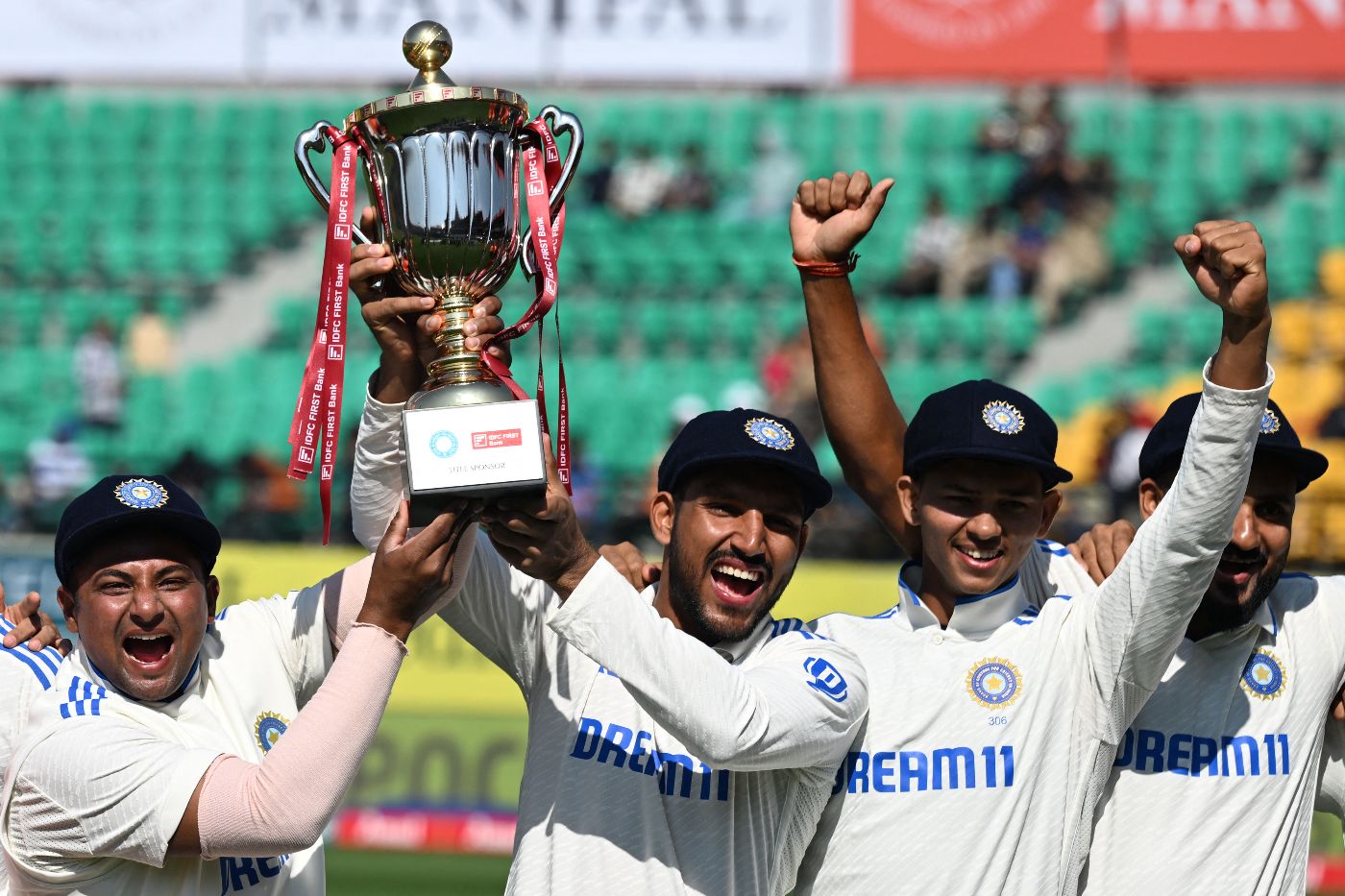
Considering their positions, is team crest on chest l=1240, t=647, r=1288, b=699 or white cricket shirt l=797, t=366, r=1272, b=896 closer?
white cricket shirt l=797, t=366, r=1272, b=896

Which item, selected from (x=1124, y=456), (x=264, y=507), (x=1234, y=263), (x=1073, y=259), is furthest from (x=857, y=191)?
(x=1073, y=259)

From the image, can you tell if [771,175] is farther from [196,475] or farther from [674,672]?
[674,672]

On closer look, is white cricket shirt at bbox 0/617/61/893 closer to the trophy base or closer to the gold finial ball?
the trophy base

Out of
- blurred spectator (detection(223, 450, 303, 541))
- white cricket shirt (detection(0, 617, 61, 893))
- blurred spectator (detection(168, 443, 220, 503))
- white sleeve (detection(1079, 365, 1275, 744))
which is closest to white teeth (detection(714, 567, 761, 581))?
white sleeve (detection(1079, 365, 1275, 744))

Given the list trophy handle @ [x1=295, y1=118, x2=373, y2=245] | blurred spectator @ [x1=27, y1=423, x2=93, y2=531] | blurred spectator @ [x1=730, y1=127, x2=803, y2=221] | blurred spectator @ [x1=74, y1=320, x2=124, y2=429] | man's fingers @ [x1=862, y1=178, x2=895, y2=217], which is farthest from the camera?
blurred spectator @ [x1=730, y1=127, x2=803, y2=221]

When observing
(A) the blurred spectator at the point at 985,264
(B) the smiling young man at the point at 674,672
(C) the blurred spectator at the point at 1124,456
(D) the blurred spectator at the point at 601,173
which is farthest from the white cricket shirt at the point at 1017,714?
(D) the blurred spectator at the point at 601,173

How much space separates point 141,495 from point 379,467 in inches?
17.7

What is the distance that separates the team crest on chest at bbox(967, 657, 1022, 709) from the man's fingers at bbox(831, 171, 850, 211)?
3.38 ft

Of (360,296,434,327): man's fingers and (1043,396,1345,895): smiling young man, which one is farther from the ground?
(360,296,434,327): man's fingers

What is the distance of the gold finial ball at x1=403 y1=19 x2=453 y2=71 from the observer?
3.41 m

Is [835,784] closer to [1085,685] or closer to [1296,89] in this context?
[1085,685]

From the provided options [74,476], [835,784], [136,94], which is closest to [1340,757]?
[835,784]

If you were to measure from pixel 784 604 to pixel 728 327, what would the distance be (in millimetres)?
4800

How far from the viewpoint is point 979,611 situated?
3.52 metres
